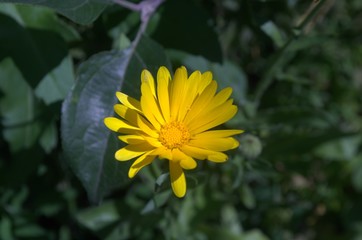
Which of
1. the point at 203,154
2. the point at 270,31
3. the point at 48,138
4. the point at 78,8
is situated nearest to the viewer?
the point at 203,154


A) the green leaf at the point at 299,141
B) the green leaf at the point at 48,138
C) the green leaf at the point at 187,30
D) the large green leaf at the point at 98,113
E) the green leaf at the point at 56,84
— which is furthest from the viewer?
the green leaf at the point at 299,141

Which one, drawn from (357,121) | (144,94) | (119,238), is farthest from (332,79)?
(144,94)

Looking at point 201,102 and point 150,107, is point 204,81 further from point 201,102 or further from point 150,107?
point 150,107

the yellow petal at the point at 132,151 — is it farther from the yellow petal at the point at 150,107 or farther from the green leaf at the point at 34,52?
the green leaf at the point at 34,52

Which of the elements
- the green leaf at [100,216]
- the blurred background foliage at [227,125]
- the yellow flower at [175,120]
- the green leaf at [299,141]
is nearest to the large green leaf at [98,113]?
the blurred background foliage at [227,125]

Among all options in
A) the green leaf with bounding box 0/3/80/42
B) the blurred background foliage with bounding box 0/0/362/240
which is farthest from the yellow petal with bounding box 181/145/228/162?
the green leaf with bounding box 0/3/80/42

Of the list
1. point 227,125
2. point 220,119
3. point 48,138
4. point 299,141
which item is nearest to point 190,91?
point 220,119

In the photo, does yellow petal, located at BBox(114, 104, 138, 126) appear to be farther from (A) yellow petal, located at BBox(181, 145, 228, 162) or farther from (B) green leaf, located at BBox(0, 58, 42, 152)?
(B) green leaf, located at BBox(0, 58, 42, 152)
